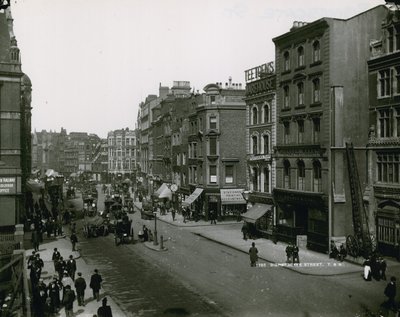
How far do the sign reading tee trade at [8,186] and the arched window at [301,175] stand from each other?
21228 millimetres

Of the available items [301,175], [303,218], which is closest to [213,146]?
[301,175]

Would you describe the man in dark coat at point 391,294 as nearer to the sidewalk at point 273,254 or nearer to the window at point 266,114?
the sidewalk at point 273,254

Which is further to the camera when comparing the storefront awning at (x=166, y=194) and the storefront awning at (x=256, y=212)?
the storefront awning at (x=166, y=194)

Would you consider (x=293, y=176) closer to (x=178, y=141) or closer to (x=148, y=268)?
(x=148, y=268)

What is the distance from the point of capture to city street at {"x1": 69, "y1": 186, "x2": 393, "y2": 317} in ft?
68.1

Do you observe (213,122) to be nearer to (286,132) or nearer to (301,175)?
(286,132)

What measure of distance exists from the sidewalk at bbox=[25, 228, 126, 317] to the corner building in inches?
643

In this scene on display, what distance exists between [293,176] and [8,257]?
2184 centimetres

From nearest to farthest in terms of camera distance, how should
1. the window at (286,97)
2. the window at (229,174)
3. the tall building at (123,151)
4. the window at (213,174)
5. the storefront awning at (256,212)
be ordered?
the window at (286,97)
the storefront awning at (256,212)
the window at (229,174)
the window at (213,174)
the tall building at (123,151)

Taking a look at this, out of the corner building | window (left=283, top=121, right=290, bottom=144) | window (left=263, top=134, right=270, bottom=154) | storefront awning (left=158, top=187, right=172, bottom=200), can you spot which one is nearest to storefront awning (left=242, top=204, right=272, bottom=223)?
the corner building

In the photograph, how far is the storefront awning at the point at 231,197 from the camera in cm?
5231

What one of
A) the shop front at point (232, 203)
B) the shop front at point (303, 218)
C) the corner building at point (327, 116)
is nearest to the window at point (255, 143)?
the shop front at point (303, 218)

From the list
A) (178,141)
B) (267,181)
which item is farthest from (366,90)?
(178,141)

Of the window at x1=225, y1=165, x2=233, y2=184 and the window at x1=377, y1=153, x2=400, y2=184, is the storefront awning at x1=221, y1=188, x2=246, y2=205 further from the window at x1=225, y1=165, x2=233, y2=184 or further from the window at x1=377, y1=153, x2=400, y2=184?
the window at x1=377, y1=153, x2=400, y2=184
